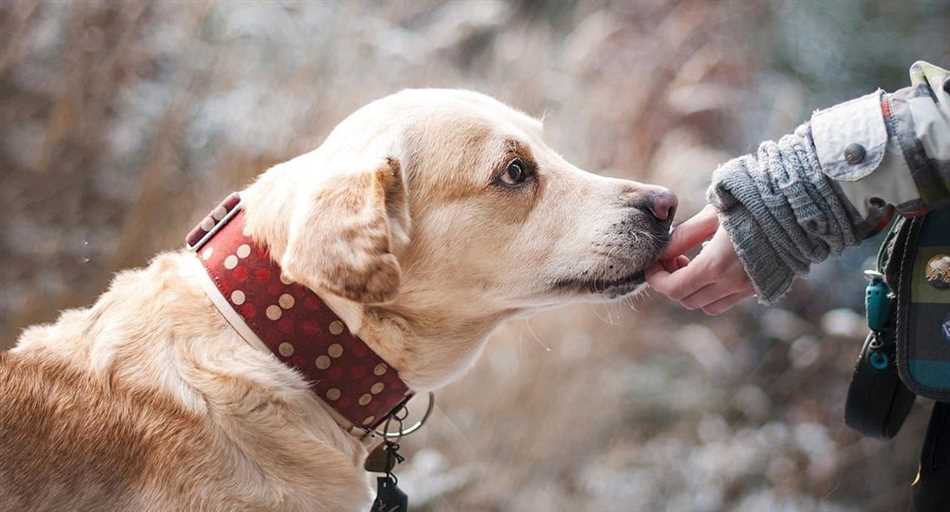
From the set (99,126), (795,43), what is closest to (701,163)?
(795,43)

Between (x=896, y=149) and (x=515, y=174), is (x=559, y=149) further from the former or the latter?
(x=896, y=149)

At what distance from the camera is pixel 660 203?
5.99 feet

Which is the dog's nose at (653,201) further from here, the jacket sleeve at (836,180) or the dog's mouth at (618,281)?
the jacket sleeve at (836,180)

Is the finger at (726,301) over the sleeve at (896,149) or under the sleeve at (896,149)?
under

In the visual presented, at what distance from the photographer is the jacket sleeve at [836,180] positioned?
4.66ft

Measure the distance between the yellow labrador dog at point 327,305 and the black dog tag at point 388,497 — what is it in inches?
3.9

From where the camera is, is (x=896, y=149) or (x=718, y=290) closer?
(x=896, y=149)

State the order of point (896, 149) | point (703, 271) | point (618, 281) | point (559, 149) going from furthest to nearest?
point (559, 149), point (618, 281), point (703, 271), point (896, 149)

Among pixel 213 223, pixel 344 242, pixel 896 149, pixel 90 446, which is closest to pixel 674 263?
pixel 896 149

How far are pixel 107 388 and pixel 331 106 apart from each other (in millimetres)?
1804

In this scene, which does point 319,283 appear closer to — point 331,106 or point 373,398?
point 373,398

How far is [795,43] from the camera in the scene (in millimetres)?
2898

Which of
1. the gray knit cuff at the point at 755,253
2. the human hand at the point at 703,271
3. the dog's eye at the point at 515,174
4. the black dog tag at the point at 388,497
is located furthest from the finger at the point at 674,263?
the black dog tag at the point at 388,497

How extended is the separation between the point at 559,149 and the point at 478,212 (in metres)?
1.41
